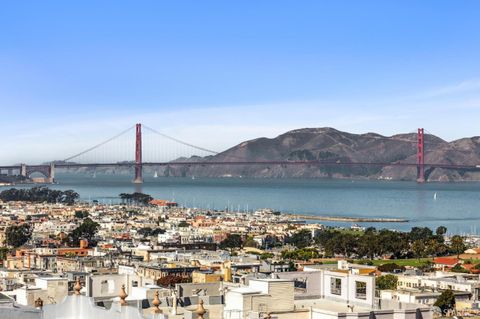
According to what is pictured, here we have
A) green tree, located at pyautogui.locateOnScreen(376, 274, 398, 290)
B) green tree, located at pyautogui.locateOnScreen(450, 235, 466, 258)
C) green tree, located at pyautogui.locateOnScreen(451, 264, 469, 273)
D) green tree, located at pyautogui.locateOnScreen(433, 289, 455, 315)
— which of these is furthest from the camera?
green tree, located at pyautogui.locateOnScreen(450, 235, 466, 258)

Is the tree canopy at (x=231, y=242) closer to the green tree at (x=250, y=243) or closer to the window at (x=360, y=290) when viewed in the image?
the green tree at (x=250, y=243)

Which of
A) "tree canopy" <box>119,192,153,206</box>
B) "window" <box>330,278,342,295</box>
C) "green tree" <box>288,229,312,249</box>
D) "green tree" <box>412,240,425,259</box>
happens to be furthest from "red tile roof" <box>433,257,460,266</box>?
"tree canopy" <box>119,192,153,206</box>

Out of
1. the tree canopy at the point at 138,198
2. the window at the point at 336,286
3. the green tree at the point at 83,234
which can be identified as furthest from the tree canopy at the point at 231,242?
the tree canopy at the point at 138,198

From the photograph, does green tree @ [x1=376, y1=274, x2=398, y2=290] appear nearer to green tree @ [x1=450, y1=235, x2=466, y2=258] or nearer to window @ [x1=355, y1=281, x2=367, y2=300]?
green tree @ [x1=450, y1=235, x2=466, y2=258]

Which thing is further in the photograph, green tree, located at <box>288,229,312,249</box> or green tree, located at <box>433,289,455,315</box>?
green tree, located at <box>288,229,312,249</box>

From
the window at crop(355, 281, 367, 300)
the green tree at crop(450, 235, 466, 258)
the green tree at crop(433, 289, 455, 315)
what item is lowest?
the green tree at crop(433, 289, 455, 315)

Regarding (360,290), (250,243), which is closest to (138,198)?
(250,243)
